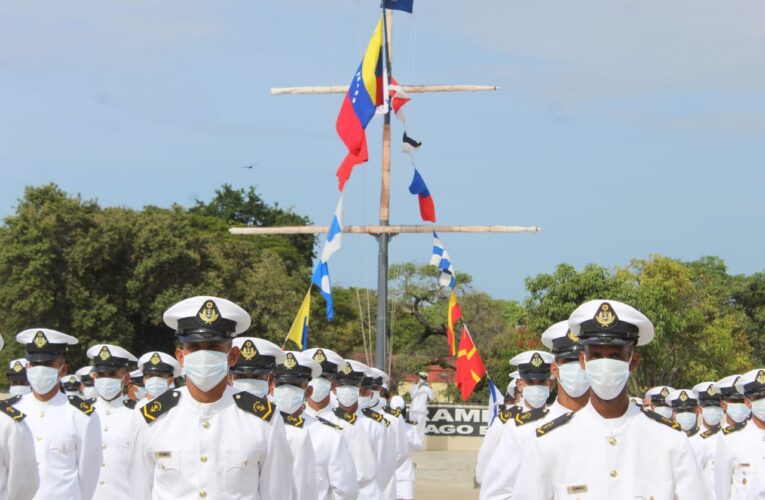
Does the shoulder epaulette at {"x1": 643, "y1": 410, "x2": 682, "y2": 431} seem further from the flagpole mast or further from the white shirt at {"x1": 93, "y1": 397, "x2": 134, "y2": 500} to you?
the flagpole mast

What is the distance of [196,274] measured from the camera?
4812cm

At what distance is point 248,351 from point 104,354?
4.78 meters

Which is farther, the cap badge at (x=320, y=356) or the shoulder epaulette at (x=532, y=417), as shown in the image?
the cap badge at (x=320, y=356)

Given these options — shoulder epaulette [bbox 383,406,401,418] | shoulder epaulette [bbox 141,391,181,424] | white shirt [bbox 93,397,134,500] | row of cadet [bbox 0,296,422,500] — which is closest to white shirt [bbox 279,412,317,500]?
row of cadet [bbox 0,296,422,500]

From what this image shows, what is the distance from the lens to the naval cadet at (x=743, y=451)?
33.6 feet

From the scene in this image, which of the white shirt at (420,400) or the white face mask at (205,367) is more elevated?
the white shirt at (420,400)

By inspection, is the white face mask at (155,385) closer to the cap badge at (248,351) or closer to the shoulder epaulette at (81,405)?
the shoulder epaulette at (81,405)

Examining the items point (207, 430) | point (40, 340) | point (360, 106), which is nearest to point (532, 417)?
point (207, 430)

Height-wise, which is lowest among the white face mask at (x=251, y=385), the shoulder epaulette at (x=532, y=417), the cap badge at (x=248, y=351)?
the shoulder epaulette at (x=532, y=417)

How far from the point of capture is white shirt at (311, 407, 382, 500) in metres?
11.5

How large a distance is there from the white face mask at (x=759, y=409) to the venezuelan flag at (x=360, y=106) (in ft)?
58.2

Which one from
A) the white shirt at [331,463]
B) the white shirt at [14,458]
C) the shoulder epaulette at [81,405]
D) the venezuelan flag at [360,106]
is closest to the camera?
the white shirt at [14,458]

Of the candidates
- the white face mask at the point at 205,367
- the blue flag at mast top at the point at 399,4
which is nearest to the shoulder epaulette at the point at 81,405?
the white face mask at the point at 205,367

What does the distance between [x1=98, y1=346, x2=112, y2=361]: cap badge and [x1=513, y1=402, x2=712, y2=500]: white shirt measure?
25.1 ft
